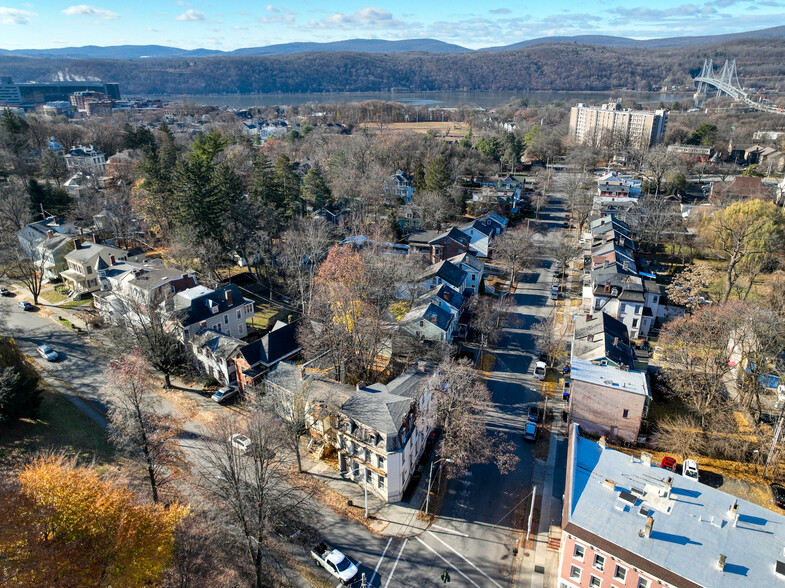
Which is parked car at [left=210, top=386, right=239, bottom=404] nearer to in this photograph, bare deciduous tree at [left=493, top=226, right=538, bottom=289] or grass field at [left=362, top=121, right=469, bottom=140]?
bare deciduous tree at [left=493, top=226, right=538, bottom=289]

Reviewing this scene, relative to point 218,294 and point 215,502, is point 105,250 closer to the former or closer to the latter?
point 218,294

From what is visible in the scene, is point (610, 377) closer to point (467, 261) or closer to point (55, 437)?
point (467, 261)

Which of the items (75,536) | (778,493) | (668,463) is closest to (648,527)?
(668,463)

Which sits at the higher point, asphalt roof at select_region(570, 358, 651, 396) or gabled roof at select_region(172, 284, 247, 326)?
gabled roof at select_region(172, 284, 247, 326)

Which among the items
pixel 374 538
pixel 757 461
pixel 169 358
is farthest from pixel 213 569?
pixel 757 461

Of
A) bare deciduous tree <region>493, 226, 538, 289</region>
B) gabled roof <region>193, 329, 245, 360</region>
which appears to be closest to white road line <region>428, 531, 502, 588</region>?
gabled roof <region>193, 329, 245, 360</region>

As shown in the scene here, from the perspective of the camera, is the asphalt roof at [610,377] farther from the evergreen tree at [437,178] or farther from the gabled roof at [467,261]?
the evergreen tree at [437,178]
